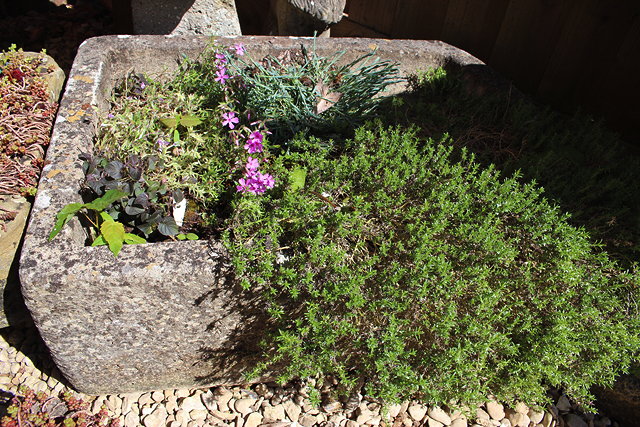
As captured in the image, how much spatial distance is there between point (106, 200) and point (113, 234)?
0.16 m

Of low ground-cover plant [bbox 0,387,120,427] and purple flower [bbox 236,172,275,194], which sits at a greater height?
purple flower [bbox 236,172,275,194]

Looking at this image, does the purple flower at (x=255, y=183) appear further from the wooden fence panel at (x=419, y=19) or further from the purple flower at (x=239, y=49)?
the wooden fence panel at (x=419, y=19)

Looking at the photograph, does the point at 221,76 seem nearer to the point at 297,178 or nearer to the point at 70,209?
the point at 297,178

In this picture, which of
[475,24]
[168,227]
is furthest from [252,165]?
[475,24]

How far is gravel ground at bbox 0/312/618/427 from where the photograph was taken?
2.38 metres

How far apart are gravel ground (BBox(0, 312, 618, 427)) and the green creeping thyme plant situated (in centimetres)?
21

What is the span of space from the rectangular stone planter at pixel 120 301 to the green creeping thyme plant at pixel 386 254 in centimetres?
9

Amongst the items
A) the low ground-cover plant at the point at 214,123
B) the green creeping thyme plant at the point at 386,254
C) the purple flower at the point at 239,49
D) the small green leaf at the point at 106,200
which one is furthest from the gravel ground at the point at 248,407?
the purple flower at the point at 239,49

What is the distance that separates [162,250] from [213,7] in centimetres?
204

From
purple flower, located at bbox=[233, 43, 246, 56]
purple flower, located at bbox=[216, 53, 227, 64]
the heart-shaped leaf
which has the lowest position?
the heart-shaped leaf

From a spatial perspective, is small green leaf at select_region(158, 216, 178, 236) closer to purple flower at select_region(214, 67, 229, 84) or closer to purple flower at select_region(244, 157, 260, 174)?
purple flower at select_region(244, 157, 260, 174)

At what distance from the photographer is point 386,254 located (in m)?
2.09

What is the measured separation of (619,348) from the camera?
208 cm

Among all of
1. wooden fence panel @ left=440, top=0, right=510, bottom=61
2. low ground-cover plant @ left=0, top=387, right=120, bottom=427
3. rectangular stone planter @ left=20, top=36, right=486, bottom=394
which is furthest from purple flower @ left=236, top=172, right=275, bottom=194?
wooden fence panel @ left=440, top=0, right=510, bottom=61
